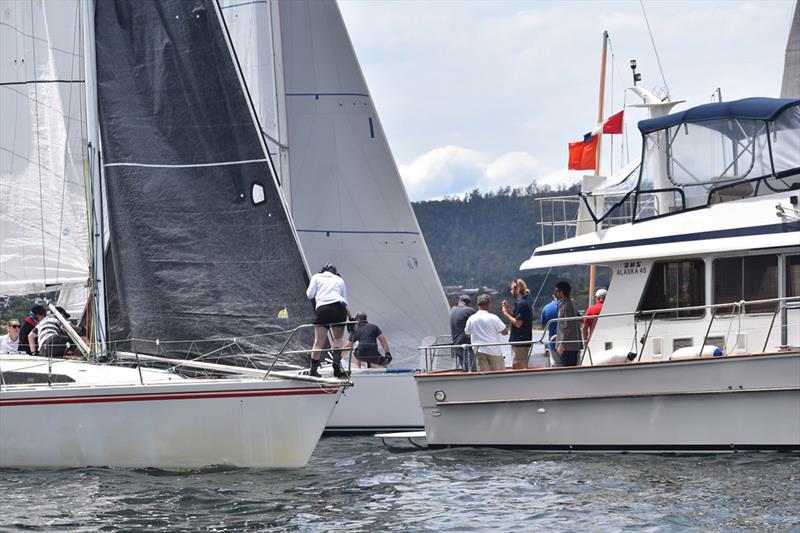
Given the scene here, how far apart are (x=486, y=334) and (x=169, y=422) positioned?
4343 millimetres

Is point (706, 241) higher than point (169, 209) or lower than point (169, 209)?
lower

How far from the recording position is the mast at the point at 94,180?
52.3ft

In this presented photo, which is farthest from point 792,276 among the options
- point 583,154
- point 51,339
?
point 583,154

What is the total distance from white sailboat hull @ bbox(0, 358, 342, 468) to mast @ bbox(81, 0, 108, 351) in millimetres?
1509

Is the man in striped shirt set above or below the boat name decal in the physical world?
below

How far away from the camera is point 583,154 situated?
25062mm

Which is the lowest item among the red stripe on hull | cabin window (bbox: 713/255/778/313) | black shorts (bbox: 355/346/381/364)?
the red stripe on hull

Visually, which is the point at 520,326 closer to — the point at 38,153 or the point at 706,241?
the point at 706,241

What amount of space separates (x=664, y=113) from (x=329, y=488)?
7483mm

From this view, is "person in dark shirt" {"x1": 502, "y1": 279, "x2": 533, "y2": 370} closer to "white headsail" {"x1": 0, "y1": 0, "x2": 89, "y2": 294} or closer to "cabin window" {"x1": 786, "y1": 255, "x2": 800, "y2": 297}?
"cabin window" {"x1": 786, "y1": 255, "x2": 800, "y2": 297}

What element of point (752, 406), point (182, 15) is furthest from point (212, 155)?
point (752, 406)

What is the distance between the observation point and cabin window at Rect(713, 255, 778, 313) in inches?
600

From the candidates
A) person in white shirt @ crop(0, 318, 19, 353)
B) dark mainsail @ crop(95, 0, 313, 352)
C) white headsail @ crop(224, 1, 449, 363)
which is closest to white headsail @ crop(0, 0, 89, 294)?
dark mainsail @ crop(95, 0, 313, 352)

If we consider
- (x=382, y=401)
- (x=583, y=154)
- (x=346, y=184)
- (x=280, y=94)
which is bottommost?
(x=382, y=401)
